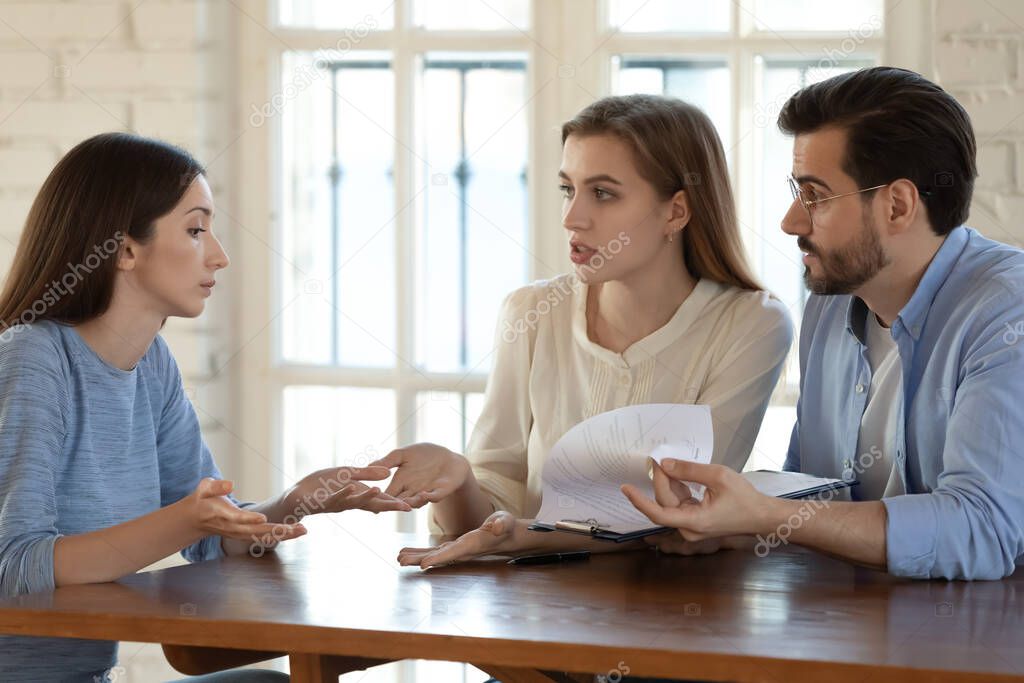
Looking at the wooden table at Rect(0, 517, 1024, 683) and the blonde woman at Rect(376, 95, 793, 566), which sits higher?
the blonde woman at Rect(376, 95, 793, 566)

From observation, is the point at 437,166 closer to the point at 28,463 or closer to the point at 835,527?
the point at 28,463

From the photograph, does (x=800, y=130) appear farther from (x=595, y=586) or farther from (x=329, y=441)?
(x=329, y=441)

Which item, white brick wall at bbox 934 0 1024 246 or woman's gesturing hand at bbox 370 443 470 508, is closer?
woman's gesturing hand at bbox 370 443 470 508

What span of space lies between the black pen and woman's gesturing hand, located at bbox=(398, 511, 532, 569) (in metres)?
0.03

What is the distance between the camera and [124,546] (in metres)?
1.44

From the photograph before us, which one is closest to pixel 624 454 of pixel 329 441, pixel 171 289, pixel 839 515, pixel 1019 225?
pixel 839 515

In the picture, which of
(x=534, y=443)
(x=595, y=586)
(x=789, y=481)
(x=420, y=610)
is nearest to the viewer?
(x=420, y=610)

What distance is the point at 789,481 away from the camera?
5.20 feet

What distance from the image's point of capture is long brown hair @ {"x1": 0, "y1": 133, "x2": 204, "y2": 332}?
5.32ft

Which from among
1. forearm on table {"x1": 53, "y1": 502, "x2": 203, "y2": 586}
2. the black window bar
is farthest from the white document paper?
the black window bar

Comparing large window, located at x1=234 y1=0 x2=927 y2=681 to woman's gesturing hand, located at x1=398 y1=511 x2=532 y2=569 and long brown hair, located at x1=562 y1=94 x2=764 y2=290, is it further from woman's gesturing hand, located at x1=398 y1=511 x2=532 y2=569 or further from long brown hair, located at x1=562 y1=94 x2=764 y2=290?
woman's gesturing hand, located at x1=398 y1=511 x2=532 y2=569

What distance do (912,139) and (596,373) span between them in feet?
2.12

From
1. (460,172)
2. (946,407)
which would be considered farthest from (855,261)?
(460,172)

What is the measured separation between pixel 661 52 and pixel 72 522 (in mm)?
1581
